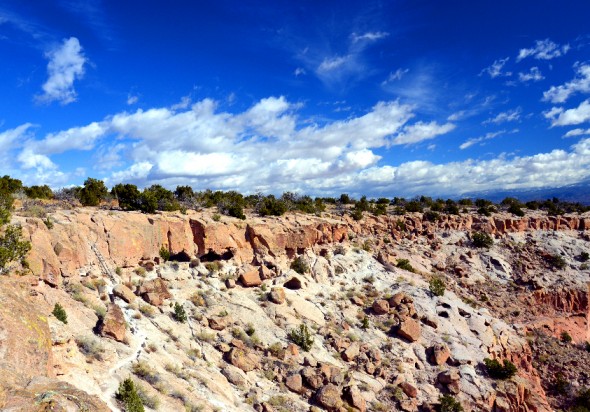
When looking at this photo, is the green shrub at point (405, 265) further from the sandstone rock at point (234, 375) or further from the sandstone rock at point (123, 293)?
the sandstone rock at point (123, 293)

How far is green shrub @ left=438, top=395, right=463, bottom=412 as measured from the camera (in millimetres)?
23094

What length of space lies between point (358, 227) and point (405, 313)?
549 inches

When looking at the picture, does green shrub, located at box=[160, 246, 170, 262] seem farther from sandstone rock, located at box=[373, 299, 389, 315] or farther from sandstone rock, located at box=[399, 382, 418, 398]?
sandstone rock, located at box=[399, 382, 418, 398]

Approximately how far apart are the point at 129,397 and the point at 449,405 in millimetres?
18722

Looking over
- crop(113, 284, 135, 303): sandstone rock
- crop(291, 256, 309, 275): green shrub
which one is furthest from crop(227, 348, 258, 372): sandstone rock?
crop(291, 256, 309, 275): green shrub

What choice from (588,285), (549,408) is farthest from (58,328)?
(588,285)

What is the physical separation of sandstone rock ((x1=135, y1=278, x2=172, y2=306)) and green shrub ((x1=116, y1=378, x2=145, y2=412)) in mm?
8664

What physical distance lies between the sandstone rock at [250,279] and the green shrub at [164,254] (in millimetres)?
5663

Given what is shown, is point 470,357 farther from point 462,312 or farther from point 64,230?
point 64,230

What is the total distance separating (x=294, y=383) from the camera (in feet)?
69.4

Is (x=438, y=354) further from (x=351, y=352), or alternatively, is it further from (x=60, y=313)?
(x=60, y=313)

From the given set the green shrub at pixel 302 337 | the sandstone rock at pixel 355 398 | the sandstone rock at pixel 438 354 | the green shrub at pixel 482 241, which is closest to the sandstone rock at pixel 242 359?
the green shrub at pixel 302 337

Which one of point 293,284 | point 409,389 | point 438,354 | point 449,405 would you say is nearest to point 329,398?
point 409,389

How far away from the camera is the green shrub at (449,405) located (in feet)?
75.8
